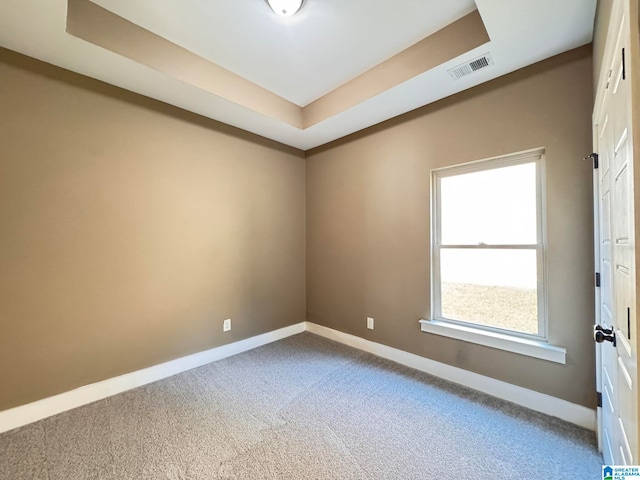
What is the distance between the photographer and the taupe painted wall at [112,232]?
6.22 ft

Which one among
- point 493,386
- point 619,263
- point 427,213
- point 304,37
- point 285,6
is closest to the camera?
point 619,263

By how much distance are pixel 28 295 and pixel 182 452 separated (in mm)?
1587

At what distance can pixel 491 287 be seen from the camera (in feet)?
7.53

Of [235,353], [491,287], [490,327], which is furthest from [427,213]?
[235,353]

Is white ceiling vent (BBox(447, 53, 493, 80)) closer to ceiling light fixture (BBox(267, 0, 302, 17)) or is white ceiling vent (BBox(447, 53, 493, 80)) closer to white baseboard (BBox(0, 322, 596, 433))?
ceiling light fixture (BBox(267, 0, 302, 17))

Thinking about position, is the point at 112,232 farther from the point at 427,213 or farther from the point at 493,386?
the point at 493,386

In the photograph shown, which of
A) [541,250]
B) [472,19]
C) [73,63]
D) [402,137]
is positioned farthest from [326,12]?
[541,250]

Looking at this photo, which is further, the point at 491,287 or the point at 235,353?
the point at 235,353

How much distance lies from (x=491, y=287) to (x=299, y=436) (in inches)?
76.0

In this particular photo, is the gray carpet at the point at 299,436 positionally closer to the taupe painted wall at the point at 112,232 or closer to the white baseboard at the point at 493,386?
the white baseboard at the point at 493,386

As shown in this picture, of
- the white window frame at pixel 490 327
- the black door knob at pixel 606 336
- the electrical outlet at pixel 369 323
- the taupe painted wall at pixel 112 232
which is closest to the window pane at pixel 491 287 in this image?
the white window frame at pixel 490 327

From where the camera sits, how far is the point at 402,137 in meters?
2.79

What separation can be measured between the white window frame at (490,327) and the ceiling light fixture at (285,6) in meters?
1.75

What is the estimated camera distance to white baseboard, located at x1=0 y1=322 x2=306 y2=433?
1.86 m
